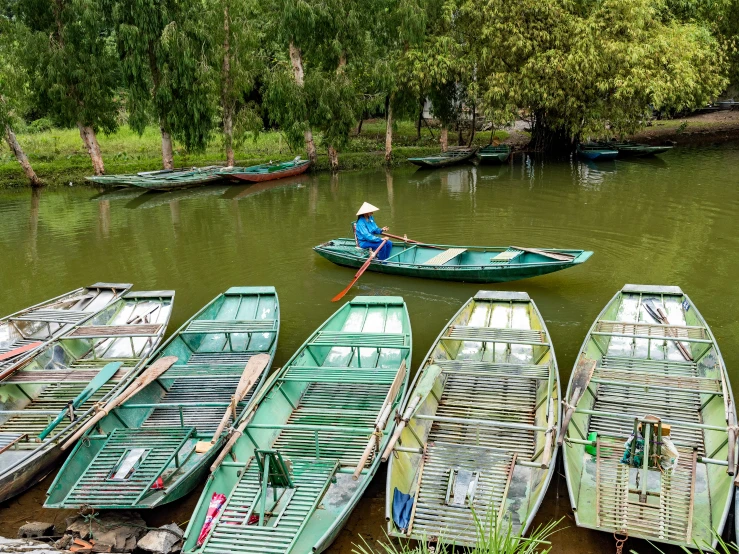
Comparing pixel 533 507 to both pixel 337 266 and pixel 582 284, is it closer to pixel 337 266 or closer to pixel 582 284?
pixel 582 284

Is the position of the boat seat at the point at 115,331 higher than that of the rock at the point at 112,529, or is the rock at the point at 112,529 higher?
the boat seat at the point at 115,331

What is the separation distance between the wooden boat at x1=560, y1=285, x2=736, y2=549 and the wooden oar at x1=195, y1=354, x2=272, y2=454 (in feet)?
11.1

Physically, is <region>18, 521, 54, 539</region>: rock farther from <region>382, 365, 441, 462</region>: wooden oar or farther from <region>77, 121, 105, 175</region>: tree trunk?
<region>77, 121, 105, 175</region>: tree trunk

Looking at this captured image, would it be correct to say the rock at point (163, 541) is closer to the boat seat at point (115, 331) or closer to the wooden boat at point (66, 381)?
the wooden boat at point (66, 381)

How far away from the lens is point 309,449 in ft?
21.1

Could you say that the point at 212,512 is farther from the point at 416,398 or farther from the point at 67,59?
the point at 67,59

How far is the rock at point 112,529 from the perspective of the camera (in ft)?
17.9

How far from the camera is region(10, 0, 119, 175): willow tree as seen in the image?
23359 millimetres

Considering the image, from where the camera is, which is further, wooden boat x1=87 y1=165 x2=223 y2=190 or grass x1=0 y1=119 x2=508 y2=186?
grass x1=0 y1=119 x2=508 y2=186

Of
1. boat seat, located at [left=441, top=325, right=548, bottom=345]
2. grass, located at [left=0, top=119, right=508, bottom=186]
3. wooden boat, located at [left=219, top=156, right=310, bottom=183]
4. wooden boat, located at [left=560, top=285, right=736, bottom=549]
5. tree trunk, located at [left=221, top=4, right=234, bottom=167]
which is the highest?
tree trunk, located at [left=221, top=4, right=234, bottom=167]

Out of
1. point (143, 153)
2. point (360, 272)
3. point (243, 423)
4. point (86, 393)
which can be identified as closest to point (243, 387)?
point (243, 423)

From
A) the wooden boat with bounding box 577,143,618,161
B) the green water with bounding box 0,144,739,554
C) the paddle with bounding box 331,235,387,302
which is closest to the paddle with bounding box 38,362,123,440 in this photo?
the green water with bounding box 0,144,739,554

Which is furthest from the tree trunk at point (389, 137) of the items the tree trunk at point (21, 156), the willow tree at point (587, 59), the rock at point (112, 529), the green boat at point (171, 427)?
the rock at point (112, 529)

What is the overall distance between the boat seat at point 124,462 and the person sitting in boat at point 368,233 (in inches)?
250
